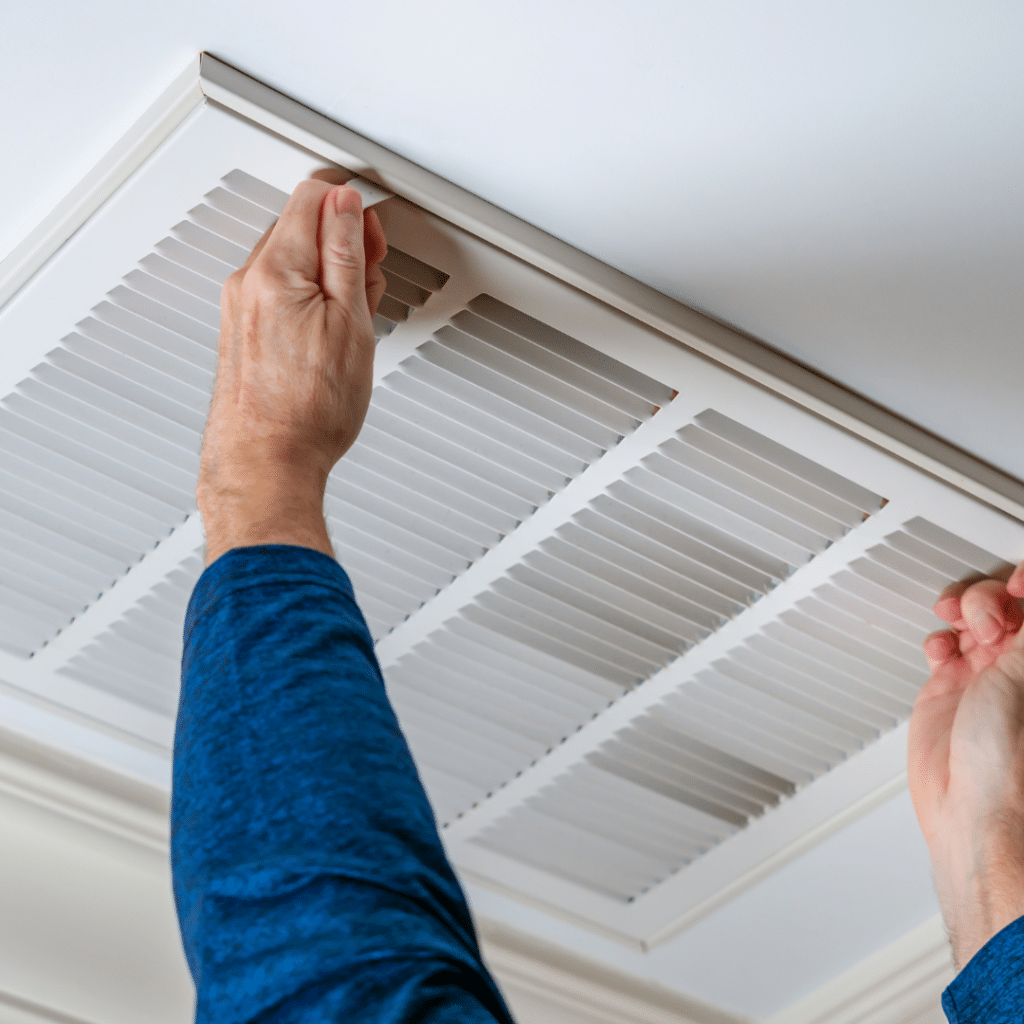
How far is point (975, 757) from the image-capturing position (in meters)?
1.13

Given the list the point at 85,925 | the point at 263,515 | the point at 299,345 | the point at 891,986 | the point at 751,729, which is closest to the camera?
the point at 263,515

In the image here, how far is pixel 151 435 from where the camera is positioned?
1.03 m

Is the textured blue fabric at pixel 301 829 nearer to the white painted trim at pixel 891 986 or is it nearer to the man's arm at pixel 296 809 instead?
the man's arm at pixel 296 809

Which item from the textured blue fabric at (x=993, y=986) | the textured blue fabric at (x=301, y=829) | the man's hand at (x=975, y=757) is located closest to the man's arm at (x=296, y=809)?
the textured blue fabric at (x=301, y=829)

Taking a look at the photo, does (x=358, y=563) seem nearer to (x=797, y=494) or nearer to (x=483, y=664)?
(x=483, y=664)

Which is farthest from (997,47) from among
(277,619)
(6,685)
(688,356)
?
(6,685)

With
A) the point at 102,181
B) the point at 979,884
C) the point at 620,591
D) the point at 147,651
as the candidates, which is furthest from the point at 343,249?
the point at 979,884

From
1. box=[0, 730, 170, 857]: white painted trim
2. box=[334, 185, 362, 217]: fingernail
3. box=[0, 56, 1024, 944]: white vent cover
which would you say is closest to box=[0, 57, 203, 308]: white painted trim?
box=[0, 56, 1024, 944]: white vent cover

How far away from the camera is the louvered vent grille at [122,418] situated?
0.92 metres

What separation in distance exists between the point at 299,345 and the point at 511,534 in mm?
319

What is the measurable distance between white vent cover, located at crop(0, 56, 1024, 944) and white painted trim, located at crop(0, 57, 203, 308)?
12 millimetres

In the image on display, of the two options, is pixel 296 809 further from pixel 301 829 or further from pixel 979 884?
pixel 979 884

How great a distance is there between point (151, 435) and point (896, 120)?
2.25ft

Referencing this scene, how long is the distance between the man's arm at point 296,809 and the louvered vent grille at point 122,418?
10.1 inches
